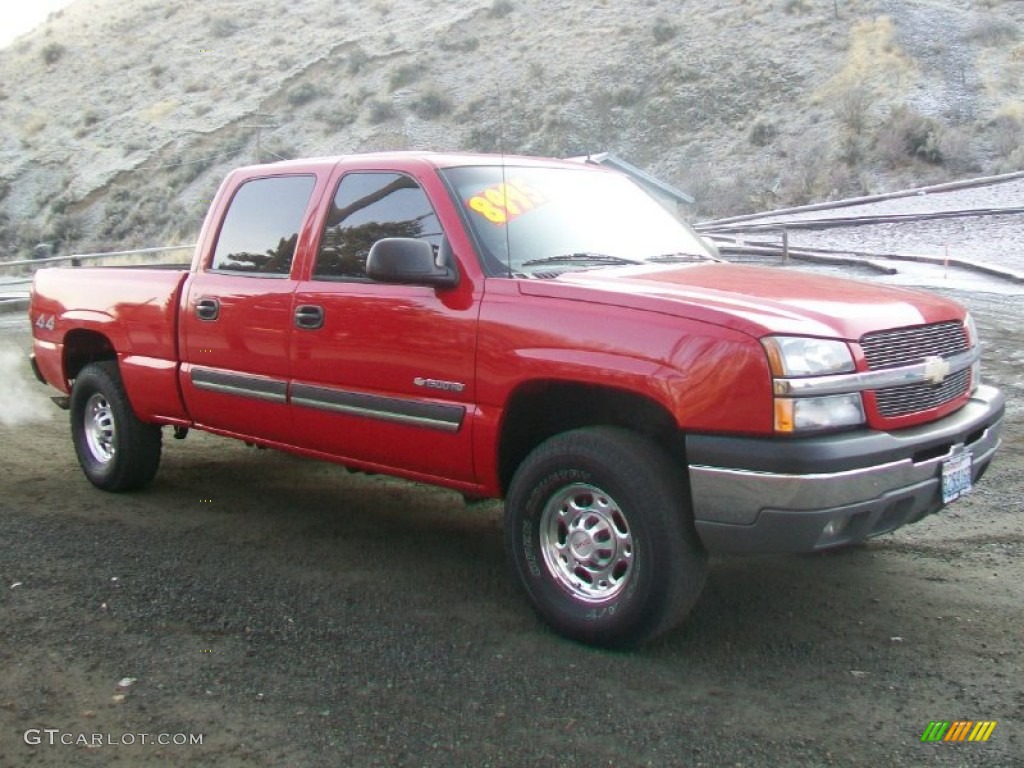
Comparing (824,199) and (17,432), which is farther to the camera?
(824,199)

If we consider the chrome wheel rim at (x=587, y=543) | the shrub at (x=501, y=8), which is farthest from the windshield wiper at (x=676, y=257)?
the shrub at (x=501, y=8)

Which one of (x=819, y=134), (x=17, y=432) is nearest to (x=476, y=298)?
(x=17, y=432)

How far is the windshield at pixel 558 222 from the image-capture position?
476 cm

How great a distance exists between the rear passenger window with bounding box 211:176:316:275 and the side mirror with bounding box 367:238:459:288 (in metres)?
1.04

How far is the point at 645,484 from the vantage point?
158 inches

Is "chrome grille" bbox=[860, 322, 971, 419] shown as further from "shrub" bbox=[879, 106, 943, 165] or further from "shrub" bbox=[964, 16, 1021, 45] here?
"shrub" bbox=[964, 16, 1021, 45]

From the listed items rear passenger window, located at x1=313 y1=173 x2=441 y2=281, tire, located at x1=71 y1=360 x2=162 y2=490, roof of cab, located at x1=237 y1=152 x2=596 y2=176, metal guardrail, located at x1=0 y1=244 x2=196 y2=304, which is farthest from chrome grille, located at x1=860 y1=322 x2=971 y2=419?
metal guardrail, located at x1=0 y1=244 x2=196 y2=304

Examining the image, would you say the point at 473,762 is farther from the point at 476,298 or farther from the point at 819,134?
the point at 819,134

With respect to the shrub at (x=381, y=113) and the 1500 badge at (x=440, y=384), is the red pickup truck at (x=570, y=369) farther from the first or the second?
the shrub at (x=381, y=113)

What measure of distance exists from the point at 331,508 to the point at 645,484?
2798mm

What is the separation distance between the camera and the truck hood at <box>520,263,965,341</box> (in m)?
3.91

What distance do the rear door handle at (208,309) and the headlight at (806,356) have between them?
9.98 ft

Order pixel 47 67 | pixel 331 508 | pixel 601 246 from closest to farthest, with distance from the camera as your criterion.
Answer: pixel 601 246 < pixel 331 508 < pixel 47 67

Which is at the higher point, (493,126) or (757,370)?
(493,126)
